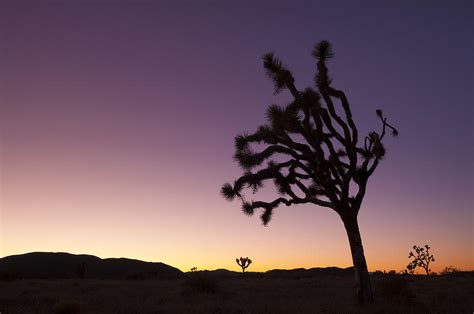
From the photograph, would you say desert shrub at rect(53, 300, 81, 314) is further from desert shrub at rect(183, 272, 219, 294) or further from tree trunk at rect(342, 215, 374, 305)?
desert shrub at rect(183, 272, 219, 294)

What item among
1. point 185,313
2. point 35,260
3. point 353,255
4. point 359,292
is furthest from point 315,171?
point 35,260

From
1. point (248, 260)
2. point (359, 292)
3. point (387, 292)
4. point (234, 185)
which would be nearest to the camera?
point (359, 292)

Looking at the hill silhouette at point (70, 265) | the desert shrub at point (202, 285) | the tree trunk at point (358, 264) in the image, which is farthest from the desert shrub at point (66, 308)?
the hill silhouette at point (70, 265)

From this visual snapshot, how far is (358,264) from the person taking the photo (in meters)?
12.4

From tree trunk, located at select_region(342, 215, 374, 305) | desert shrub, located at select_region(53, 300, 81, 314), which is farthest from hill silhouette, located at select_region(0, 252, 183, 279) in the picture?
tree trunk, located at select_region(342, 215, 374, 305)

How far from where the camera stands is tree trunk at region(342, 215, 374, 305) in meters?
12.4

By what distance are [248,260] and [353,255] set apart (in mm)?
42924

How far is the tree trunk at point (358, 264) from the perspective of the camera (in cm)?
1237

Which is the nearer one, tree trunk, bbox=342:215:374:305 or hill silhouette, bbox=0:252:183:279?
tree trunk, bbox=342:215:374:305

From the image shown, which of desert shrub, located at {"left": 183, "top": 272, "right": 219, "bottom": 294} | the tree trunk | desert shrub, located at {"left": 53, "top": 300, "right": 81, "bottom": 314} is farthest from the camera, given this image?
desert shrub, located at {"left": 183, "top": 272, "right": 219, "bottom": 294}

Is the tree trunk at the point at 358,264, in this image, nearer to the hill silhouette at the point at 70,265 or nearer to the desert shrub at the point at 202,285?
the desert shrub at the point at 202,285

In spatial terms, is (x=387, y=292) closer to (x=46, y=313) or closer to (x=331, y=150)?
(x=331, y=150)

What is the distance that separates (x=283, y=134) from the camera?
13008 millimetres

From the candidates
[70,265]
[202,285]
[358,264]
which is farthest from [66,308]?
[70,265]
